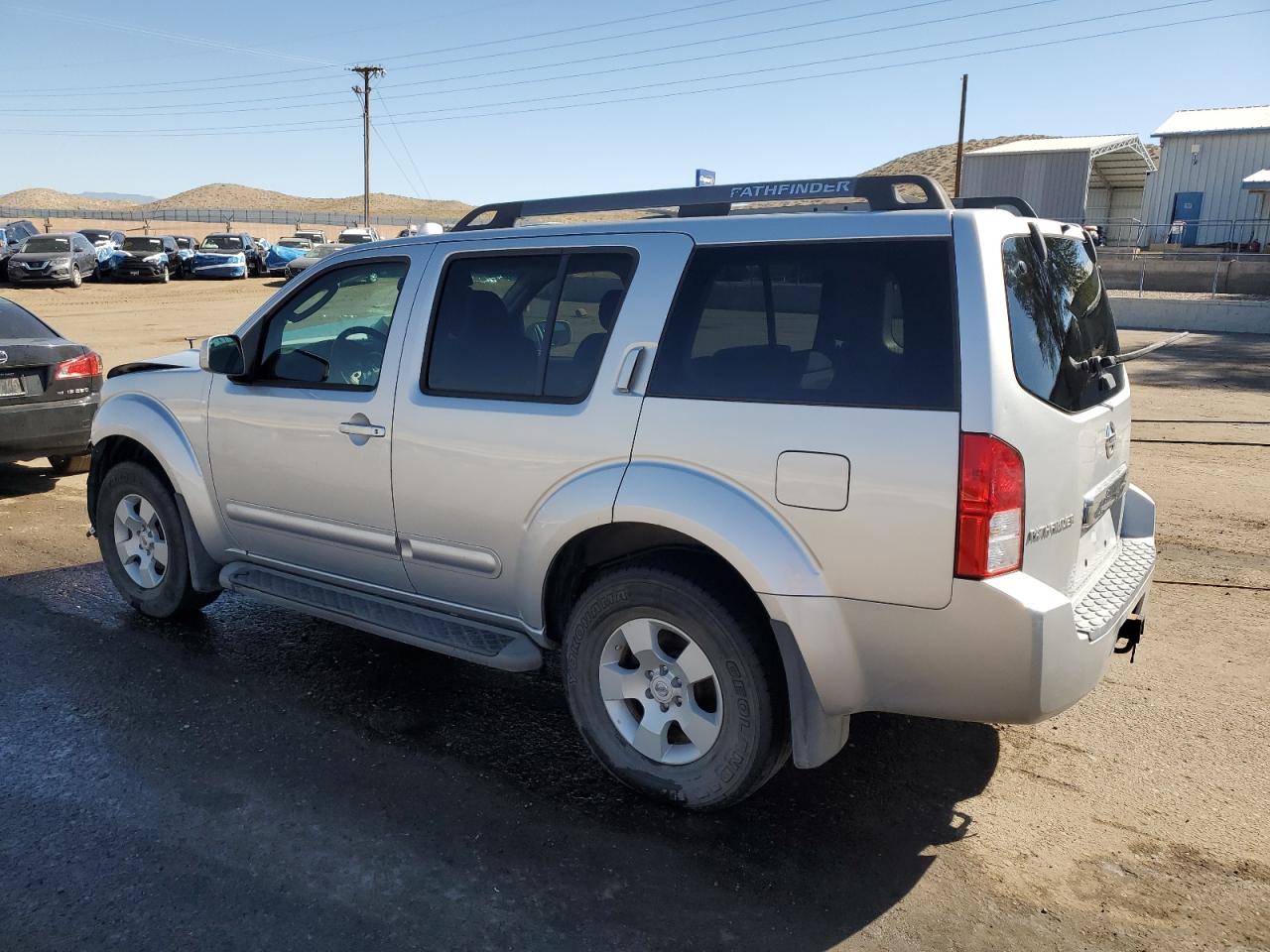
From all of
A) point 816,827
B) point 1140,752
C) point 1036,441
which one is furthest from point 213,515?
point 1140,752

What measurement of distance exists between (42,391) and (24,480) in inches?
51.0

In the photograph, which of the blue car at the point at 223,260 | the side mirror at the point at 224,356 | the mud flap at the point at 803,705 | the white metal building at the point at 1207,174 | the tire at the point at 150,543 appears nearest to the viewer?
the mud flap at the point at 803,705

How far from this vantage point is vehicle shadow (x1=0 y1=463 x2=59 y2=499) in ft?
27.0

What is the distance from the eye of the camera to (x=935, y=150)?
10188cm

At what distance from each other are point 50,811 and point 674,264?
2814 mm

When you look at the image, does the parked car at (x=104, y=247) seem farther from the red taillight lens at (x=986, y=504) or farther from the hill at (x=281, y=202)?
the hill at (x=281, y=202)

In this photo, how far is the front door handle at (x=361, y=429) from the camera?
4.13 m

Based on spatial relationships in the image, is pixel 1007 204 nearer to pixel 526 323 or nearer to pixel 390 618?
pixel 526 323

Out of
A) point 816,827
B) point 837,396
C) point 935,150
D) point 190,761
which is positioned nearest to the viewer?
point 837,396

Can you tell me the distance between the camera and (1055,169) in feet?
140

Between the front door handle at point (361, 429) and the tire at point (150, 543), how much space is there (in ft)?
4.54

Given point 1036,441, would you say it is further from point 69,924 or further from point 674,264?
point 69,924

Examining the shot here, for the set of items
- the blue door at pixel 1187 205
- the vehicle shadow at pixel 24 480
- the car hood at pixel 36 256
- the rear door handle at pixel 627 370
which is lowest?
the vehicle shadow at pixel 24 480

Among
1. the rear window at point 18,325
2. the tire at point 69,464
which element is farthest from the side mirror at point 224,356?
the tire at point 69,464
